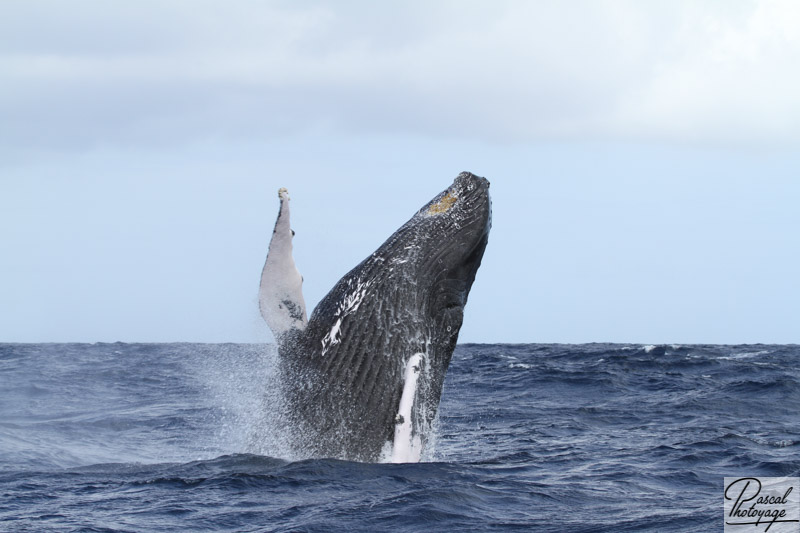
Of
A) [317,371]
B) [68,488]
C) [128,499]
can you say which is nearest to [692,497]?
[317,371]

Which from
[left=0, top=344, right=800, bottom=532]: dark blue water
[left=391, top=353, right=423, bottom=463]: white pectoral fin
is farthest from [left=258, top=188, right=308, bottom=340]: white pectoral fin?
[left=391, top=353, right=423, bottom=463]: white pectoral fin

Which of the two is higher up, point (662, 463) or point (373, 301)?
point (373, 301)

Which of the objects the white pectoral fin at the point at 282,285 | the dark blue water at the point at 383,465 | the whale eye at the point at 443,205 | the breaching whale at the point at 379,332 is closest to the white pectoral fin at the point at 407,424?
the breaching whale at the point at 379,332

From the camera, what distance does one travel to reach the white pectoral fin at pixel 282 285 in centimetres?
833

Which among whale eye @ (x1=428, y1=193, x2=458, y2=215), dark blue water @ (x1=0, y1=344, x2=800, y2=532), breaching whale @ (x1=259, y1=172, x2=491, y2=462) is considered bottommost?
dark blue water @ (x1=0, y1=344, x2=800, y2=532)

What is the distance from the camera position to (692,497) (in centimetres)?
853

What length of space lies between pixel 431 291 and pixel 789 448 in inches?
242

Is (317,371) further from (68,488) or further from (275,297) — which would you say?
(68,488)

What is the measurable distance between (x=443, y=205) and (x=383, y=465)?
2.79 m

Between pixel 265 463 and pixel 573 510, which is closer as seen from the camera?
pixel 573 510

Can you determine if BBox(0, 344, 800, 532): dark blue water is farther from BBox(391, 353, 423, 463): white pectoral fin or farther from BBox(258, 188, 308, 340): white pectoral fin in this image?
BBox(258, 188, 308, 340): white pectoral fin

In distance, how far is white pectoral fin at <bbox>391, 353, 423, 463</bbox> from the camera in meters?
8.48

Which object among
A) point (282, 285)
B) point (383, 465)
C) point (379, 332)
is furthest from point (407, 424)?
point (282, 285)

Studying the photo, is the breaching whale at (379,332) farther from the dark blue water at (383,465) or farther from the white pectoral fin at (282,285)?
the dark blue water at (383,465)
